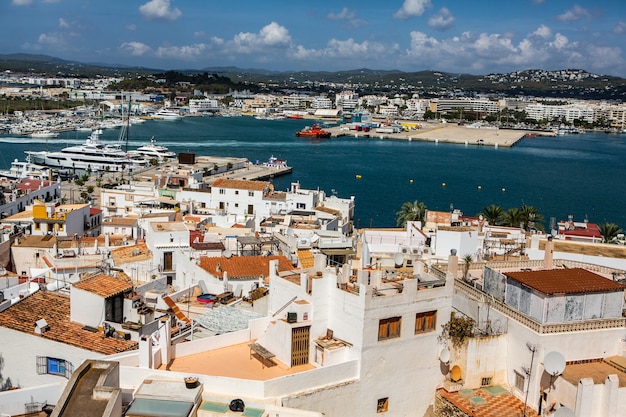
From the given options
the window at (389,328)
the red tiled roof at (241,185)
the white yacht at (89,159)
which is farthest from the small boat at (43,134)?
the window at (389,328)

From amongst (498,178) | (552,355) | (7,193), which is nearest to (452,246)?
(552,355)

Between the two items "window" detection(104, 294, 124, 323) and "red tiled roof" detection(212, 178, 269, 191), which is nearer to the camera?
"window" detection(104, 294, 124, 323)

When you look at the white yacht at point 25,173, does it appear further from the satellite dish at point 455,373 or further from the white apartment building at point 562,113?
the white apartment building at point 562,113

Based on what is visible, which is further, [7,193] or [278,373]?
[7,193]

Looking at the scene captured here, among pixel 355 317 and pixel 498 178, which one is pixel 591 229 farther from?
pixel 498 178

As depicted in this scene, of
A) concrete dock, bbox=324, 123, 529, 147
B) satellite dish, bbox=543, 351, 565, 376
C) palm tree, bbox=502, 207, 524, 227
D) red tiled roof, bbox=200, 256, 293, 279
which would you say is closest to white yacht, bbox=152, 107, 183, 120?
concrete dock, bbox=324, 123, 529, 147

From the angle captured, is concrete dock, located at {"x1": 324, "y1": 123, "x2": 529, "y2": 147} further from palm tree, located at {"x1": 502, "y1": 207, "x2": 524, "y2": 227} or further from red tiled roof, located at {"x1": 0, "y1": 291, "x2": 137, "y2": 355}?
red tiled roof, located at {"x1": 0, "y1": 291, "x2": 137, "y2": 355}

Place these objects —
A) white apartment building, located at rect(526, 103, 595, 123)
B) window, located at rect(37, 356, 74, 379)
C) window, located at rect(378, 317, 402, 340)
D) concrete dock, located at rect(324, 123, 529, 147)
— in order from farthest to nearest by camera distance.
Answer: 1. white apartment building, located at rect(526, 103, 595, 123)
2. concrete dock, located at rect(324, 123, 529, 147)
3. window, located at rect(37, 356, 74, 379)
4. window, located at rect(378, 317, 402, 340)
